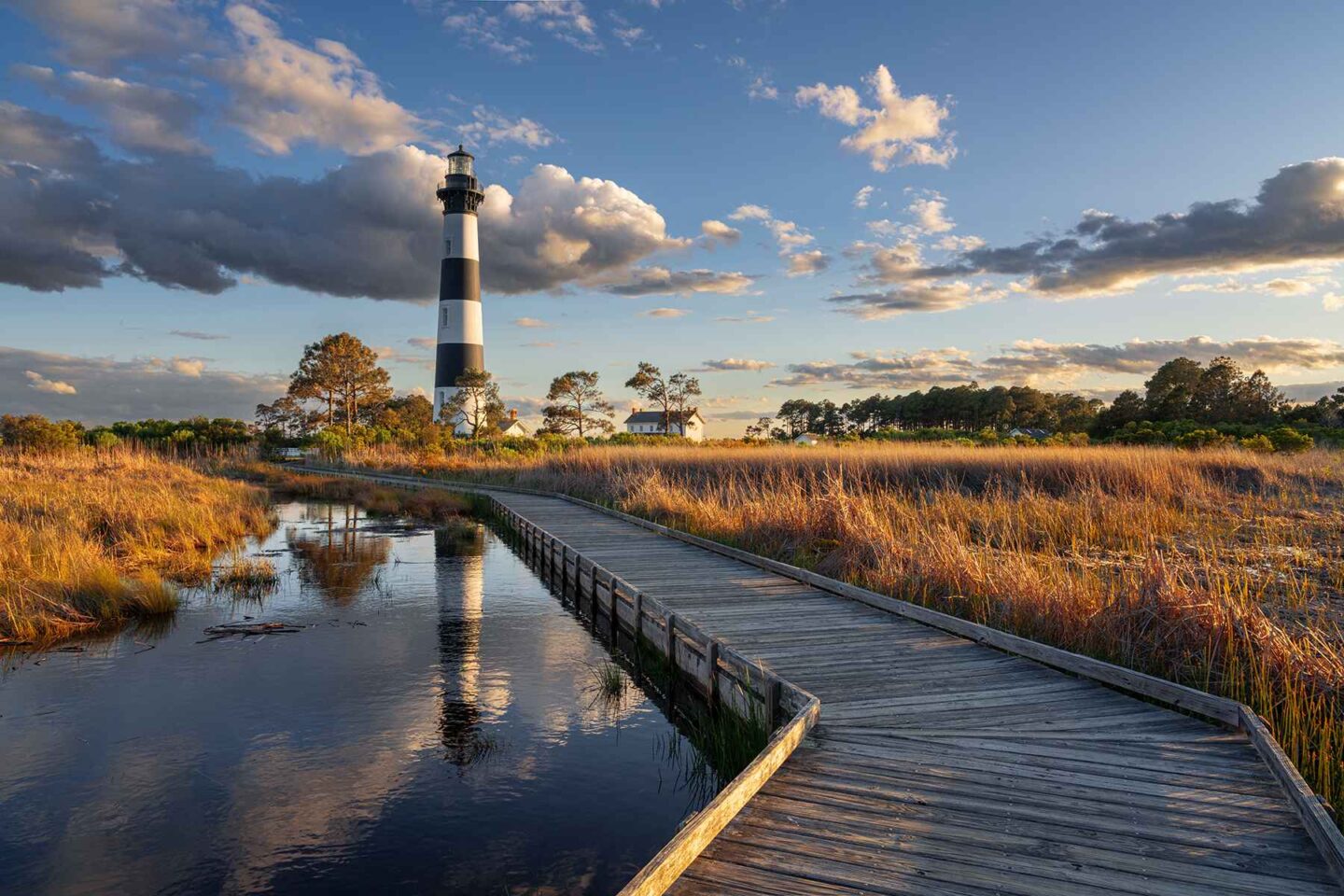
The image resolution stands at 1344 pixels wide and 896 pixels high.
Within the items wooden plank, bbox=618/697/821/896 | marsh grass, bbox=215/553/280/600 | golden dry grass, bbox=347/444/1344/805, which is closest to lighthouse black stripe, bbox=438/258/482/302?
golden dry grass, bbox=347/444/1344/805

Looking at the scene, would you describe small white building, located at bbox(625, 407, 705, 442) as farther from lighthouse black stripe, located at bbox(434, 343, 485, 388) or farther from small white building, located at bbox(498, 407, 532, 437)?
lighthouse black stripe, located at bbox(434, 343, 485, 388)

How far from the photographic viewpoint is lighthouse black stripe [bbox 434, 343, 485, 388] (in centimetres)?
A: 4222

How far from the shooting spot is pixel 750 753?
5.20 metres

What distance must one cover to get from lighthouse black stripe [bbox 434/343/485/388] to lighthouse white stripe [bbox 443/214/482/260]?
489 cm

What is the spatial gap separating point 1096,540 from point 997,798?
29.0 ft

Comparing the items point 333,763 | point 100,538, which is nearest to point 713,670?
point 333,763

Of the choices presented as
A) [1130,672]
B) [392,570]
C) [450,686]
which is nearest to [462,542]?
[392,570]

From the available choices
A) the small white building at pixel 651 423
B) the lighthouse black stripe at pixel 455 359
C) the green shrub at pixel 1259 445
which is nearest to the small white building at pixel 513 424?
the small white building at pixel 651 423

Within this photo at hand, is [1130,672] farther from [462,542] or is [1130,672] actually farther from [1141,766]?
[462,542]

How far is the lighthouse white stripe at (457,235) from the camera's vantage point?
1657 inches

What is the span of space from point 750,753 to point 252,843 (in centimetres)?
315

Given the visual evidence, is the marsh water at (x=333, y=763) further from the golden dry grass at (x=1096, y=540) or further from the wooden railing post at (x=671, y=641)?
the golden dry grass at (x=1096, y=540)

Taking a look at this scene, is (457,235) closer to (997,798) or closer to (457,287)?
(457,287)

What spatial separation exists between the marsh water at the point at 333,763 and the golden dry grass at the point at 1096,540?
316 cm
